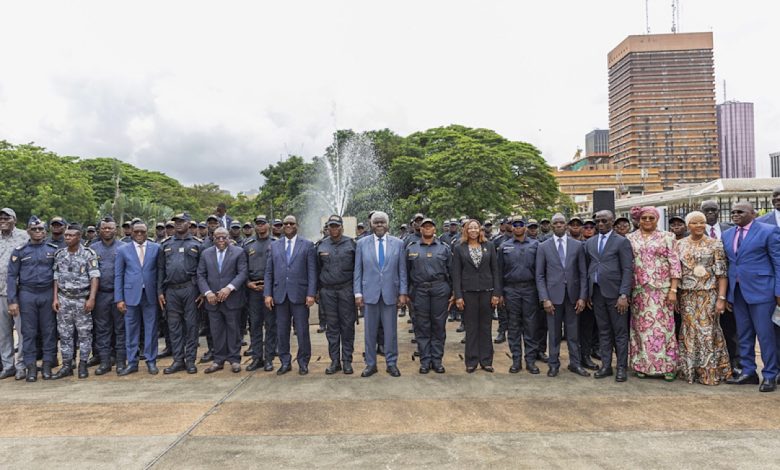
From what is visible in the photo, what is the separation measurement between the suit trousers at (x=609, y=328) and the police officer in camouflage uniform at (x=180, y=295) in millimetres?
5131

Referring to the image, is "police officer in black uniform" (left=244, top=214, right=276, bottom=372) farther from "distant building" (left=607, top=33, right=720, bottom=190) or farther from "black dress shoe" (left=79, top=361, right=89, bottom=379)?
"distant building" (left=607, top=33, right=720, bottom=190)

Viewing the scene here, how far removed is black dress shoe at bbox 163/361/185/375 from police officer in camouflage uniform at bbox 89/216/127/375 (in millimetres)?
666

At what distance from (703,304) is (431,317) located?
315cm

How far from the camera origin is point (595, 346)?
7605 millimetres

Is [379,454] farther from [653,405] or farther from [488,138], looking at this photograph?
[488,138]

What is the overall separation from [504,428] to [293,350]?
14.3ft

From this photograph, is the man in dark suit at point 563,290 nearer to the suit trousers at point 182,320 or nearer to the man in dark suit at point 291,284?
the man in dark suit at point 291,284

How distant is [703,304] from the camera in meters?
6.15

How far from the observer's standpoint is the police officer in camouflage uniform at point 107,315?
7.08 metres

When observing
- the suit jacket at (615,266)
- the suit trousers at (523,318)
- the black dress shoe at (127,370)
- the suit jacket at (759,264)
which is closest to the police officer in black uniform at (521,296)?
the suit trousers at (523,318)

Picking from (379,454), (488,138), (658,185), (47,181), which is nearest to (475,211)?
(488,138)

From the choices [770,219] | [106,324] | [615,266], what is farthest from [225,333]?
[770,219]

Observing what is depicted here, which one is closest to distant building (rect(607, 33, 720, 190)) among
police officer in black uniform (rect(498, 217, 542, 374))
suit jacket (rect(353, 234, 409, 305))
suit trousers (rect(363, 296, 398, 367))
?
police officer in black uniform (rect(498, 217, 542, 374))

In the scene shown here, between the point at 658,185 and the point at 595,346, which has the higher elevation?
the point at 658,185
